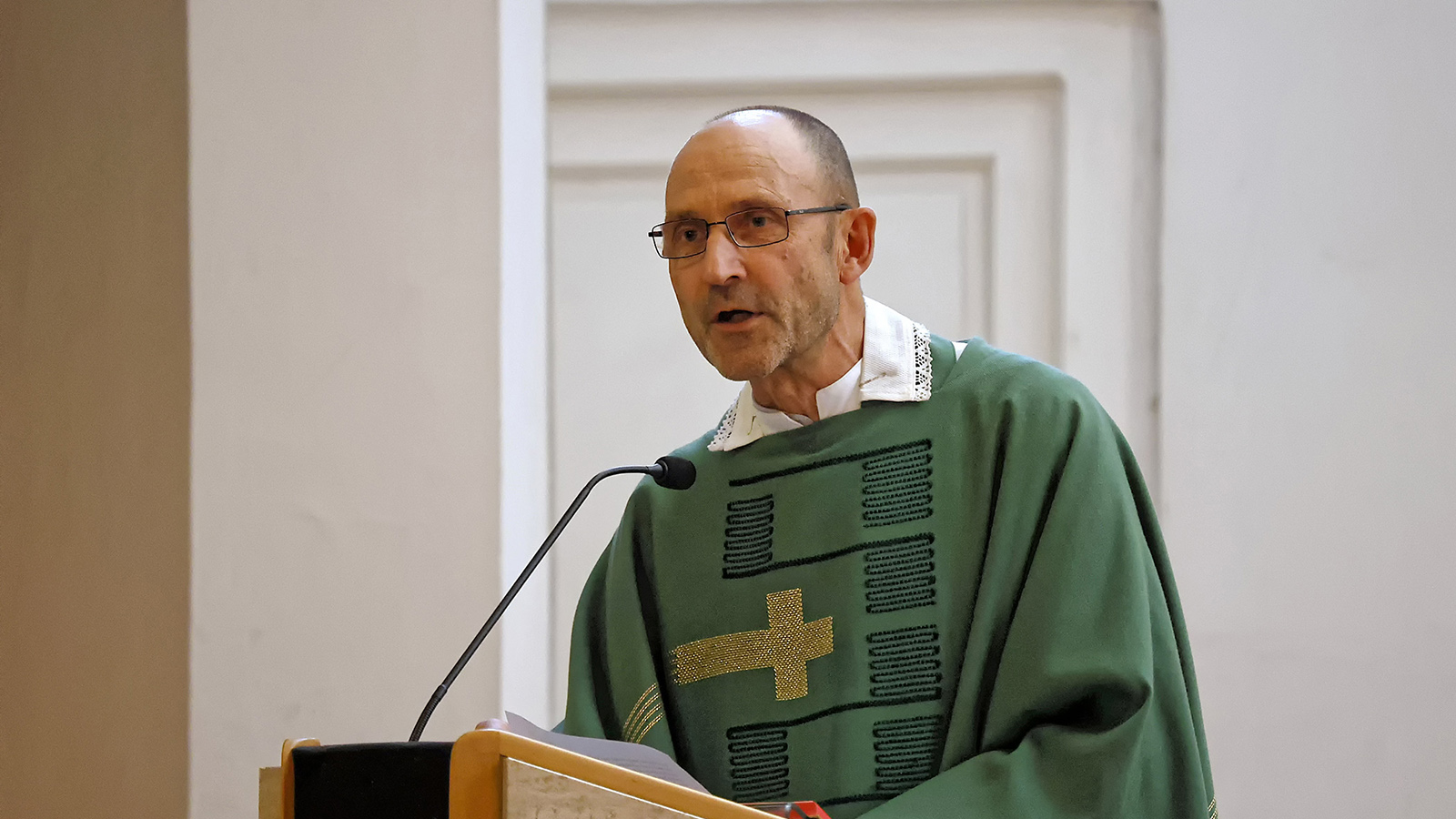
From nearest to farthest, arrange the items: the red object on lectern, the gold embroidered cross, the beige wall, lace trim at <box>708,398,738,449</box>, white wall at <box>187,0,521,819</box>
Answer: the red object on lectern → the gold embroidered cross → lace trim at <box>708,398,738,449</box> → white wall at <box>187,0,521,819</box> → the beige wall

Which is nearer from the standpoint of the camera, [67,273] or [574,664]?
[574,664]

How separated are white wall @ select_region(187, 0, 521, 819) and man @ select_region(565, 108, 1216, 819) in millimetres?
986

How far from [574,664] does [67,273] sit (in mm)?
2051

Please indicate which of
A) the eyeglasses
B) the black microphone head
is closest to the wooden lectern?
the black microphone head

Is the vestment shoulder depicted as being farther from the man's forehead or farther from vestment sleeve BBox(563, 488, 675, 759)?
vestment sleeve BBox(563, 488, 675, 759)

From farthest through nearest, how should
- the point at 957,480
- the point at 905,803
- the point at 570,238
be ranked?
the point at 570,238
the point at 957,480
the point at 905,803

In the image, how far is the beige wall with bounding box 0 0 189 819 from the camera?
3.30m

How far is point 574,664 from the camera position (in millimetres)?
2277

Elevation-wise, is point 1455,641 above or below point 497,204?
below

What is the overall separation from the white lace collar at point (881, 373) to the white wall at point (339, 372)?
116 cm

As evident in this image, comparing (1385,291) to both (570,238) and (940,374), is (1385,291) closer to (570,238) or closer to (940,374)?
(940,374)

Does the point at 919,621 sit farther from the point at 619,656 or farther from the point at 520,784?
the point at 520,784

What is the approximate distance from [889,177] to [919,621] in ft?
6.22

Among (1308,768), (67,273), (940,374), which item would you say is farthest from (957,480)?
(67,273)
